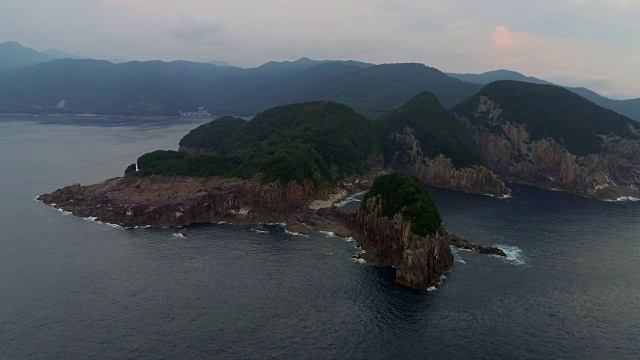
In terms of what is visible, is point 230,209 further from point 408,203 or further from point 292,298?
point 292,298

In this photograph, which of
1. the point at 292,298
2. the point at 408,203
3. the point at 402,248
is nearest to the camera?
the point at 292,298

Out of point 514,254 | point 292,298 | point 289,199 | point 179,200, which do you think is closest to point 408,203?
point 514,254

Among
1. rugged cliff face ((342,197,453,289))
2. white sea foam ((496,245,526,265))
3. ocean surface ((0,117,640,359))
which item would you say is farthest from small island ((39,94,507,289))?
ocean surface ((0,117,640,359))

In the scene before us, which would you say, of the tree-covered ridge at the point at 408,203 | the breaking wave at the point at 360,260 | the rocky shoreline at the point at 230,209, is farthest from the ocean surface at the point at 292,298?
the tree-covered ridge at the point at 408,203

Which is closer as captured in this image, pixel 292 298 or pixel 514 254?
pixel 292 298

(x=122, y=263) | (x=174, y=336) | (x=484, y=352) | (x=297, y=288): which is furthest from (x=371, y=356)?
(x=122, y=263)

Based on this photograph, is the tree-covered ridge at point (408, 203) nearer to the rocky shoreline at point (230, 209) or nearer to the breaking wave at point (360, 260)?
the rocky shoreline at point (230, 209)

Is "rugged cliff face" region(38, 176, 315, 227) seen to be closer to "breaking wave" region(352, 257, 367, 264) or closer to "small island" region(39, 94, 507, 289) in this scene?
"small island" region(39, 94, 507, 289)
